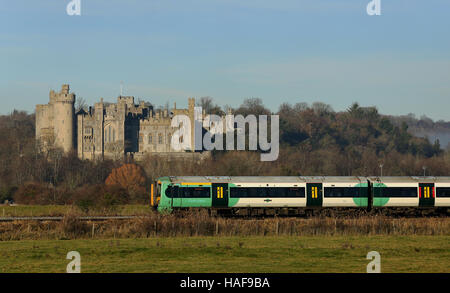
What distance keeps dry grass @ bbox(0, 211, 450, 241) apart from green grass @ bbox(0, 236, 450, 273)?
170 cm

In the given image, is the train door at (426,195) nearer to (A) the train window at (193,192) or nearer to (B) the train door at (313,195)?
(B) the train door at (313,195)

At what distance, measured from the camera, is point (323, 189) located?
49.0 meters

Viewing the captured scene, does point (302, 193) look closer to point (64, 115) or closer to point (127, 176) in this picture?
point (127, 176)

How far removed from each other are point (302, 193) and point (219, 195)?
16.3 feet

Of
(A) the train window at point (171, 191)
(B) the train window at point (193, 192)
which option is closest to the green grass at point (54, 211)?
(A) the train window at point (171, 191)

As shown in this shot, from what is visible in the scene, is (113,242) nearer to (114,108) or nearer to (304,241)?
(304,241)

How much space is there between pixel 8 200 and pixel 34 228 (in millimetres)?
39452

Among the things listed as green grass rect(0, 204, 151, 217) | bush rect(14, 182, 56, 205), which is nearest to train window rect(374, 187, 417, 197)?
green grass rect(0, 204, 151, 217)

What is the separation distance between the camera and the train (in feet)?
157

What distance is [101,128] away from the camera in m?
159

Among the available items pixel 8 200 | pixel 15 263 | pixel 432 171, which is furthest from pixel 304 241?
pixel 432 171

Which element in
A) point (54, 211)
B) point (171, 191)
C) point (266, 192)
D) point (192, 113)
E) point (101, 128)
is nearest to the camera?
point (171, 191)

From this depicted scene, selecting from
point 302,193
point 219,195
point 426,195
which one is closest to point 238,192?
point 219,195

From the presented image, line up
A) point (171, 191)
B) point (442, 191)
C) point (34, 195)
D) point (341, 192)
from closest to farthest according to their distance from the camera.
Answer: point (171, 191) → point (341, 192) → point (442, 191) → point (34, 195)
